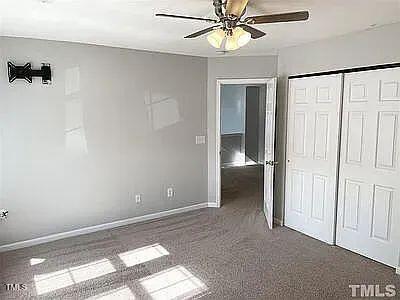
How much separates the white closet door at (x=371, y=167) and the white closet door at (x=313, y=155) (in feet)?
0.43

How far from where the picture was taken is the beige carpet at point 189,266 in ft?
9.84

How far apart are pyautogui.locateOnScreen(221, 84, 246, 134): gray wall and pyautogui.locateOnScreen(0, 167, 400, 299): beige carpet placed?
539 cm

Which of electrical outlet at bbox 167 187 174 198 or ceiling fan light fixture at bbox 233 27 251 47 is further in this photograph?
electrical outlet at bbox 167 187 174 198

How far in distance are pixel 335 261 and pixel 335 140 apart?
1368 millimetres

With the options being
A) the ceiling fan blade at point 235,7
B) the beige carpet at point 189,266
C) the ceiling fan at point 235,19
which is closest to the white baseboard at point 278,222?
the beige carpet at point 189,266

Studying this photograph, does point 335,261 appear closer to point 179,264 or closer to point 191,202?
point 179,264

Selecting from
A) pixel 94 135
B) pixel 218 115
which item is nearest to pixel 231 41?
pixel 94 135

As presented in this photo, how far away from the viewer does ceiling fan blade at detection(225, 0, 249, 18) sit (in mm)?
2242

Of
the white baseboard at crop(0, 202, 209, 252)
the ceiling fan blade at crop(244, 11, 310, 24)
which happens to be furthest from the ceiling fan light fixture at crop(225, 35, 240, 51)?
the white baseboard at crop(0, 202, 209, 252)

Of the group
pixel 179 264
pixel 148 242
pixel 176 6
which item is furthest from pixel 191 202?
pixel 176 6

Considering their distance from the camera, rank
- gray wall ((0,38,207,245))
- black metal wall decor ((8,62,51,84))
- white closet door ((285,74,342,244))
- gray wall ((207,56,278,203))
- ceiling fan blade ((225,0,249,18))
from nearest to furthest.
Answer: ceiling fan blade ((225,0,249,18))
black metal wall decor ((8,62,51,84))
gray wall ((0,38,207,245))
white closet door ((285,74,342,244))
gray wall ((207,56,278,203))

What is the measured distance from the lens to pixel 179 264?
351 cm

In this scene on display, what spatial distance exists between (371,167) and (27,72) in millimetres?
3969

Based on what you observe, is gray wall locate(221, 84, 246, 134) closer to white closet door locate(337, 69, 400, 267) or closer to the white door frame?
the white door frame
